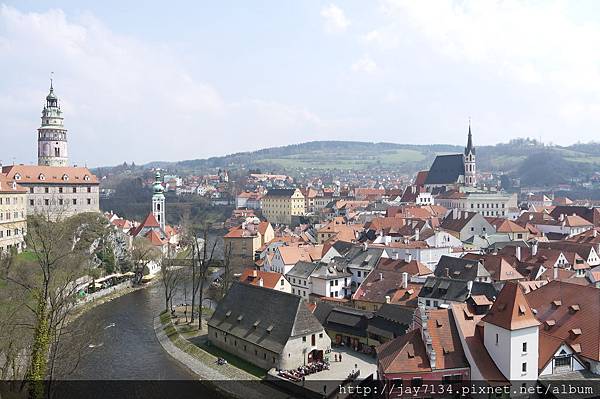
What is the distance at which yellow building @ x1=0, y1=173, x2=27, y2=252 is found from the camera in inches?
2213

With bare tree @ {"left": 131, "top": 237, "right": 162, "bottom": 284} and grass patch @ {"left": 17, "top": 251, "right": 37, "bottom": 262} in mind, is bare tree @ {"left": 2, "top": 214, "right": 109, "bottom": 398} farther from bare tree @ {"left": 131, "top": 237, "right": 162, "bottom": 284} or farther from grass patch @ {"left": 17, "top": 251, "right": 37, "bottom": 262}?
bare tree @ {"left": 131, "top": 237, "right": 162, "bottom": 284}

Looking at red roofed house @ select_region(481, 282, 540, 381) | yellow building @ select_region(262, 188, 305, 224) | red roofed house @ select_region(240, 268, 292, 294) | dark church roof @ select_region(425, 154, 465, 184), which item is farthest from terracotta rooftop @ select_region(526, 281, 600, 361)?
yellow building @ select_region(262, 188, 305, 224)

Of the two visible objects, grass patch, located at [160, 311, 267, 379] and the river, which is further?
grass patch, located at [160, 311, 267, 379]

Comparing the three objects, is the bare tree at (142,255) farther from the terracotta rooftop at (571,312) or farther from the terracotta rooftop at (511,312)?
the terracotta rooftop at (511,312)

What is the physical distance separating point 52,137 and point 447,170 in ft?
245

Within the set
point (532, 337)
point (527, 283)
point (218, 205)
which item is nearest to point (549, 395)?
point (532, 337)

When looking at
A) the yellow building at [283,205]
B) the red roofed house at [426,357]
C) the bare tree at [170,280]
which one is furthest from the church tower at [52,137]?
the red roofed house at [426,357]

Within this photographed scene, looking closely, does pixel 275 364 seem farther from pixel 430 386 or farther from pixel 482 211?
pixel 482 211

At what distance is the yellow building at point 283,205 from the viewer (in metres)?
120

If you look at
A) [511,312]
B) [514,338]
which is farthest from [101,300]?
[514,338]

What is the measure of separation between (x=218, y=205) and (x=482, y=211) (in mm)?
67664

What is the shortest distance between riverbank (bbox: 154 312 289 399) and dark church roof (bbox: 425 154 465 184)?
8640 centimetres

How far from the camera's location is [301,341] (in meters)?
31.9

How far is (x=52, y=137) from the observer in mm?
82750
